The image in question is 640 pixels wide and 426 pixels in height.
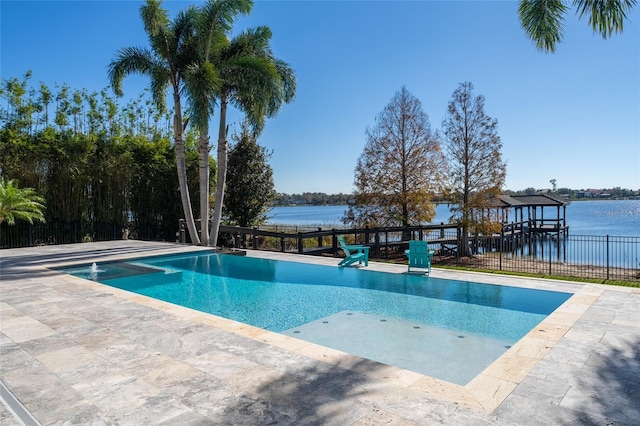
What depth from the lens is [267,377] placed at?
3.49m

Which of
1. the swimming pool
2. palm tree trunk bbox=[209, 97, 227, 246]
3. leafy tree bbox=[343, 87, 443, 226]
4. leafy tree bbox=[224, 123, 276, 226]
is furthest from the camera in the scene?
leafy tree bbox=[224, 123, 276, 226]

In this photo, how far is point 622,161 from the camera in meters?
21.1

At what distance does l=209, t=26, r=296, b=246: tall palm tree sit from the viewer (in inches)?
531

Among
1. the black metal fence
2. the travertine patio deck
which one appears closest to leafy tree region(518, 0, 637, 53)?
the travertine patio deck

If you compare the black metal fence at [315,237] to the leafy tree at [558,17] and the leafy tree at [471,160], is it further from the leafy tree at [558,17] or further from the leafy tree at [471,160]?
the leafy tree at [558,17]

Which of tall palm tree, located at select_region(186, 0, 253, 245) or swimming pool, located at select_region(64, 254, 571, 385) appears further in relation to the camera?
tall palm tree, located at select_region(186, 0, 253, 245)

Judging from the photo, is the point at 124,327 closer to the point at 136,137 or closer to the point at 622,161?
the point at 136,137

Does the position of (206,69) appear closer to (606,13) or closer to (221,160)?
(221,160)

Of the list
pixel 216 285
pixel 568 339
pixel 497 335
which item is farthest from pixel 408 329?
pixel 216 285

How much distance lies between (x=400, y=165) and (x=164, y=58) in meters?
11.2

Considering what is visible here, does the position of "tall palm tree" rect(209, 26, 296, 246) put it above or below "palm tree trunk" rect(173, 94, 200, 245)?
above

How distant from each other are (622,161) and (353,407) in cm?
2451

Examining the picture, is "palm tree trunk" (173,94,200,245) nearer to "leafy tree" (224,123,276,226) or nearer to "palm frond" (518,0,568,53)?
"leafy tree" (224,123,276,226)

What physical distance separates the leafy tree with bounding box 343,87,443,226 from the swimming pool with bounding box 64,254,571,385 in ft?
30.2
